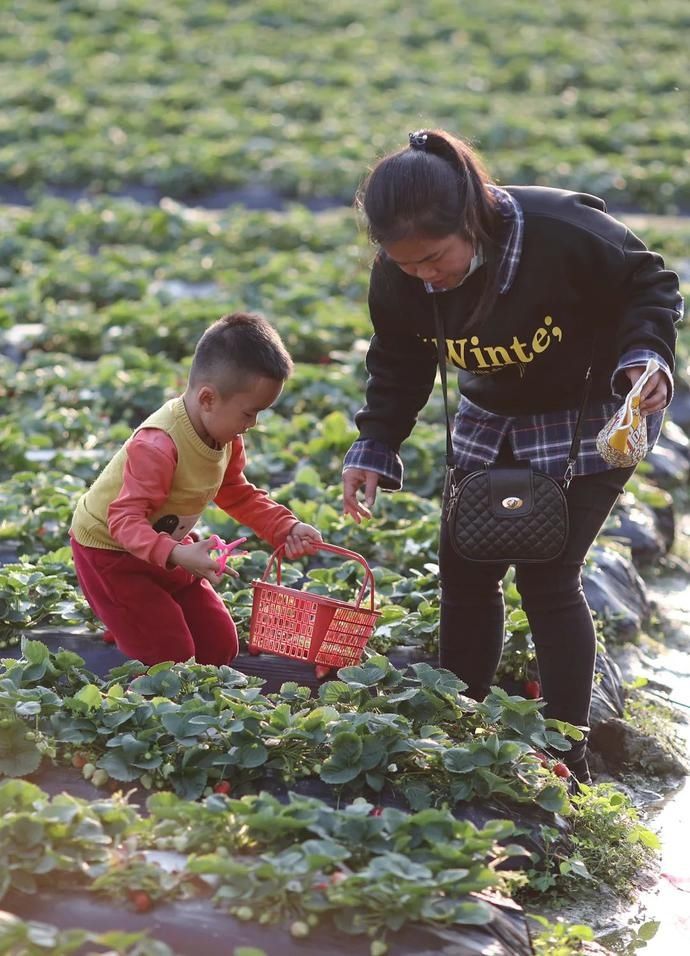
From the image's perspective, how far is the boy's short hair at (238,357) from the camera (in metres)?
3.35

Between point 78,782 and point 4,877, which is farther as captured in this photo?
point 78,782

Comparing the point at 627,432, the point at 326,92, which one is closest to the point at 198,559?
the point at 627,432

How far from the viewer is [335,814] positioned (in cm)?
269

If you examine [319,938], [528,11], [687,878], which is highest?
[528,11]

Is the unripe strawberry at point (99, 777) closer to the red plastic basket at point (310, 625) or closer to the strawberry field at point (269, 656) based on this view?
the strawberry field at point (269, 656)

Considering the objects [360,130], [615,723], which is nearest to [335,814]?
[615,723]

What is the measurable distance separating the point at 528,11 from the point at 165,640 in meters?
15.5

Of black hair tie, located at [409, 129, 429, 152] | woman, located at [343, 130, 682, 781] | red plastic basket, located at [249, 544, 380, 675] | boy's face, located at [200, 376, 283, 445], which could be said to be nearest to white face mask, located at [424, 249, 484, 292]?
woman, located at [343, 130, 682, 781]

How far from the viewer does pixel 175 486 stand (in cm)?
354

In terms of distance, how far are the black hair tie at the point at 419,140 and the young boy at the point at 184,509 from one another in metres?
0.59

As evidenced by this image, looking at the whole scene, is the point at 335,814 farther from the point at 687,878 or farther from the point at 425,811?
the point at 687,878

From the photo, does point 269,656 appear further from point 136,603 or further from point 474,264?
point 474,264

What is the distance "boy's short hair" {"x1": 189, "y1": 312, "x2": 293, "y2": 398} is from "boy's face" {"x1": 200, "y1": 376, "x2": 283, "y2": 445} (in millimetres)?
14

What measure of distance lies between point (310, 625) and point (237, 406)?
21.1 inches
